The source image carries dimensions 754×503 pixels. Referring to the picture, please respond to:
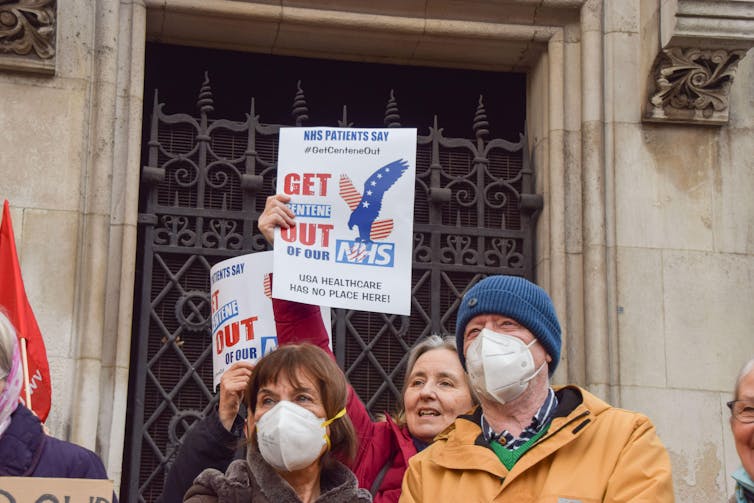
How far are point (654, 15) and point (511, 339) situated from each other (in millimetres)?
4162

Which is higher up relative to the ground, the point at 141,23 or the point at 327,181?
the point at 141,23

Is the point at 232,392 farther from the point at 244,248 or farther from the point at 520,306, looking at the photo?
the point at 244,248

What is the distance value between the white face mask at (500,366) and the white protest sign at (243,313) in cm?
199

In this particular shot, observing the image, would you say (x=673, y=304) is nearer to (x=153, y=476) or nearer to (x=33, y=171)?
(x=153, y=476)

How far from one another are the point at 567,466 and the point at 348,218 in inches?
84.2

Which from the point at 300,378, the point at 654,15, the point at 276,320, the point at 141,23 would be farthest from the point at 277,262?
the point at 654,15

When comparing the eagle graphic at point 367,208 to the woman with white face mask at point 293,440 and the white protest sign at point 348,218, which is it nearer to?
the white protest sign at point 348,218

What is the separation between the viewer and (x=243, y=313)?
20.9 ft

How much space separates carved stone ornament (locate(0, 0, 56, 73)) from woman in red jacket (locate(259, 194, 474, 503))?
2.87m

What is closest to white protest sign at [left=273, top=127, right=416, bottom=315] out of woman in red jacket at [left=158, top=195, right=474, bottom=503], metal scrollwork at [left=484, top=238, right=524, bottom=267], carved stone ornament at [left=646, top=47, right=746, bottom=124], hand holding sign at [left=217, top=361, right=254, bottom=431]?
woman in red jacket at [left=158, top=195, right=474, bottom=503]

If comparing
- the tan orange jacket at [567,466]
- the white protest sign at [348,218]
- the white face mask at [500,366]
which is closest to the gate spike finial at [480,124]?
the white protest sign at [348,218]

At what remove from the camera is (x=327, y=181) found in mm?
6148

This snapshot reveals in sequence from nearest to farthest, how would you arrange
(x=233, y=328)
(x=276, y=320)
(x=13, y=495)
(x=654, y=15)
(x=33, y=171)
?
(x=13, y=495), (x=276, y=320), (x=233, y=328), (x=33, y=171), (x=654, y=15)

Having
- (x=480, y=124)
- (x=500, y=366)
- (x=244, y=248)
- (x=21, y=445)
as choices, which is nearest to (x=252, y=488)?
(x=21, y=445)
